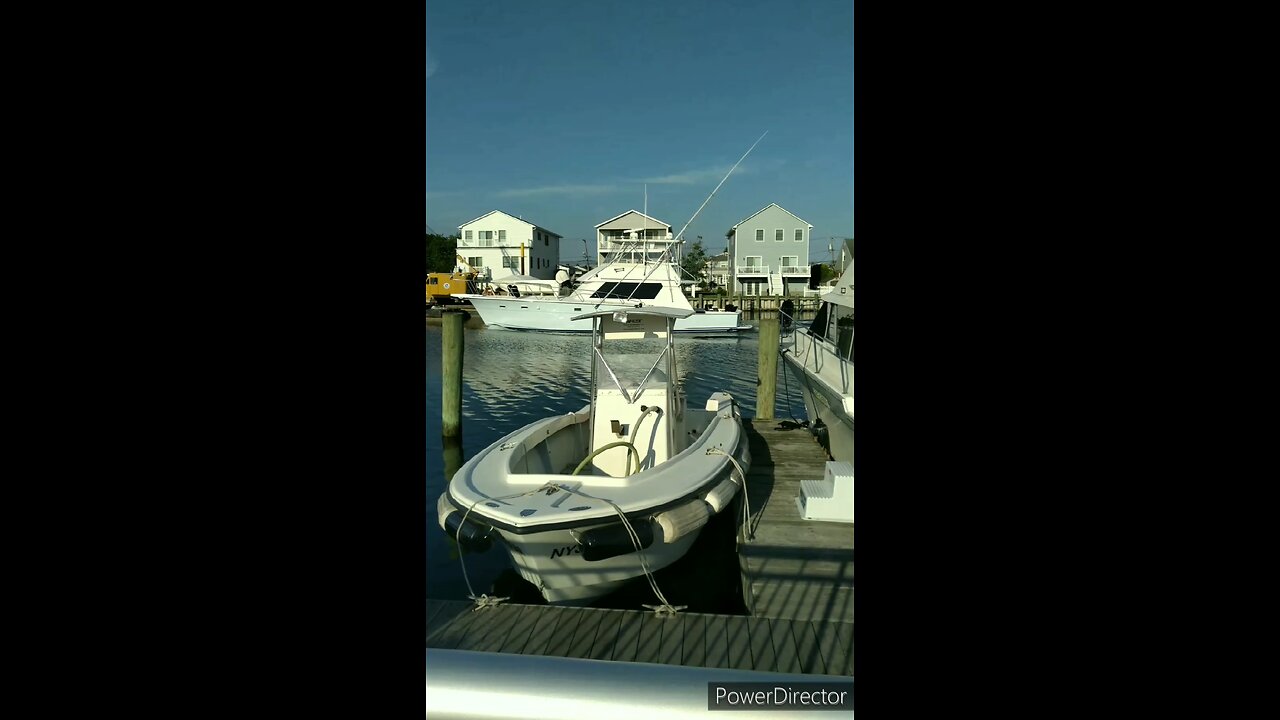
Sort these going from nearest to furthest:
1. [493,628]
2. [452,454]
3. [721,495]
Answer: [493,628] → [721,495] → [452,454]

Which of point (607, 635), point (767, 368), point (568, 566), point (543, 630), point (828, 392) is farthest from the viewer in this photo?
point (767, 368)

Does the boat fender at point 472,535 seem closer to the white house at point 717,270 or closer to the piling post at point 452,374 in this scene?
the piling post at point 452,374

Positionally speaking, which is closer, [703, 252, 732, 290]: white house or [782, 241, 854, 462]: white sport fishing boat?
[782, 241, 854, 462]: white sport fishing boat

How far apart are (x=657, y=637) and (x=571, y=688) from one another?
378cm

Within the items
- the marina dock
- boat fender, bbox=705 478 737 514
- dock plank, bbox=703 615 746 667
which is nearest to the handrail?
the marina dock

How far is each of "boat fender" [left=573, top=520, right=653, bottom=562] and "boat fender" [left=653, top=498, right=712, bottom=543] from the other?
13.3 inches

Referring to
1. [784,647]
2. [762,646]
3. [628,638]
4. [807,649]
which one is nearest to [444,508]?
[628,638]

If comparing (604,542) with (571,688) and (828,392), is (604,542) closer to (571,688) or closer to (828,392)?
(828,392)

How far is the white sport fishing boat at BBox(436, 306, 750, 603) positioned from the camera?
18.4ft

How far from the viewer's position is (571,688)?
1059mm

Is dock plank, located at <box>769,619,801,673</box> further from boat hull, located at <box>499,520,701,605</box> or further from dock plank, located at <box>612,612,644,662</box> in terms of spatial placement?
boat hull, located at <box>499,520,701,605</box>

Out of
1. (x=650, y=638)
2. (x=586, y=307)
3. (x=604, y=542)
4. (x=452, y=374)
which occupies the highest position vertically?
(x=586, y=307)
